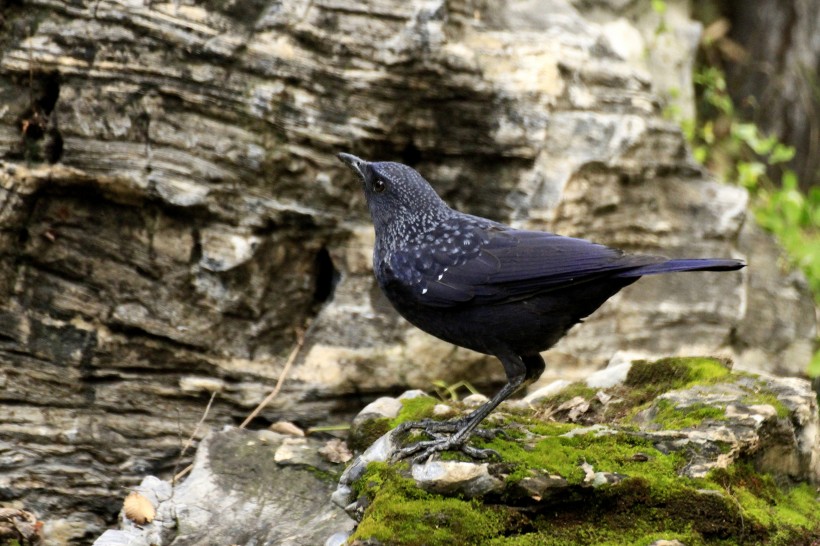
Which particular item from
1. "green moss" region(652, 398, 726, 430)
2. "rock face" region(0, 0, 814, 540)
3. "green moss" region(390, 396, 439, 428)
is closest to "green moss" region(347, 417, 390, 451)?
"green moss" region(390, 396, 439, 428)

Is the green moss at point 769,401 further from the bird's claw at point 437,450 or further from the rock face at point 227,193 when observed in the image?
the rock face at point 227,193

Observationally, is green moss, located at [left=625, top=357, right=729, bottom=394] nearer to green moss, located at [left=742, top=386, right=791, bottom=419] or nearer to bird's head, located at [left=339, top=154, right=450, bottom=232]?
green moss, located at [left=742, top=386, right=791, bottom=419]

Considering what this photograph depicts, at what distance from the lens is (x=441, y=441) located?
436 cm

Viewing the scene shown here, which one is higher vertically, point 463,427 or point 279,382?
point 463,427

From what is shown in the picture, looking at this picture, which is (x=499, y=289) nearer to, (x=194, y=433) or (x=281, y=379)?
(x=281, y=379)

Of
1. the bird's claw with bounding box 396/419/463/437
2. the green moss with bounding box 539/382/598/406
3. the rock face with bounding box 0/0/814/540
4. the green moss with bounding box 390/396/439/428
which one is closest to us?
the bird's claw with bounding box 396/419/463/437

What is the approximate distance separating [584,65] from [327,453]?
13.4ft

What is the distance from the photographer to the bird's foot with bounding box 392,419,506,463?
14.1ft

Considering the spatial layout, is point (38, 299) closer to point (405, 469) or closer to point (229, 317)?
point (229, 317)

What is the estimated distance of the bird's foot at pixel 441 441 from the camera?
429 centimetres

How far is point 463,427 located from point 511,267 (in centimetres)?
86

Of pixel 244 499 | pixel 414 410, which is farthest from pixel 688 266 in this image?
pixel 244 499

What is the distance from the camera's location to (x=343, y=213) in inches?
267

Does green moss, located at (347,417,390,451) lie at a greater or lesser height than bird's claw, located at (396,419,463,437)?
lesser
